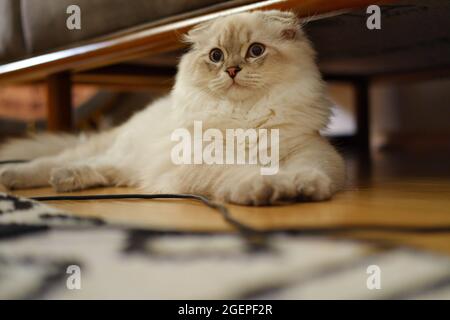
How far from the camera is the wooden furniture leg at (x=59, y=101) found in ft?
6.71

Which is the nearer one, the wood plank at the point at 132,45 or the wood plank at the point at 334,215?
the wood plank at the point at 334,215

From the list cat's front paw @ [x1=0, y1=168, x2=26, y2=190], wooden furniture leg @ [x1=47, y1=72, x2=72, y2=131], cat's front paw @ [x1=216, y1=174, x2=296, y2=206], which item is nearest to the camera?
cat's front paw @ [x1=216, y1=174, x2=296, y2=206]

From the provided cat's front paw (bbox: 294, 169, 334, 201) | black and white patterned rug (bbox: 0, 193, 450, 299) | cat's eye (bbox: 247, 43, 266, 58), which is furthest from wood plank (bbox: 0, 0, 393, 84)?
black and white patterned rug (bbox: 0, 193, 450, 299)

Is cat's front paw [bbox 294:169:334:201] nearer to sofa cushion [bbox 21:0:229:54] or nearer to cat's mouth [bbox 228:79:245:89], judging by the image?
cat's mouth [bbox 228:79:245:89]

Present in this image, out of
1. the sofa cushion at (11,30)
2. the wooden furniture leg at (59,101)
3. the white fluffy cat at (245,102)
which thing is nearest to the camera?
the white fluffy cat at (245,102)

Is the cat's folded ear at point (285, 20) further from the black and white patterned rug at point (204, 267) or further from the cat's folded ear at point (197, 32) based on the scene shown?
the black and white patterned rug at point (204, 267)

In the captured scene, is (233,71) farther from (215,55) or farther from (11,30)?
(11,30)

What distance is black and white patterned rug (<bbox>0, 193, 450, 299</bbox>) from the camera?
529 mm

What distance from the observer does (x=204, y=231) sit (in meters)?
0.73

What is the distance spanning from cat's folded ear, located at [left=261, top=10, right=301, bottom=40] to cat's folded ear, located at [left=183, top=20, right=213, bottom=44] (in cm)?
16

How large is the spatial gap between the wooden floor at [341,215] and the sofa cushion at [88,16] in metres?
0.63

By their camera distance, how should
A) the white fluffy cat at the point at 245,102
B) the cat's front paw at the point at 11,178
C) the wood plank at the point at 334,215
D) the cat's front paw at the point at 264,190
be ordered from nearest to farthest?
the wood plank at the point at 334,215, the cat's front paw at the point at 264,190, the white fluffy cat at the point at 245,102, the cat's front paw at the point at 11,178

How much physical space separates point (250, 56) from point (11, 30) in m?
1.06

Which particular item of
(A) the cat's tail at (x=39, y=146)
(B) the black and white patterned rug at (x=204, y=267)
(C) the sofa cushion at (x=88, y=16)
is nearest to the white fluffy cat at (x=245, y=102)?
(C) the sofa cushion at (x=88, y=16)
